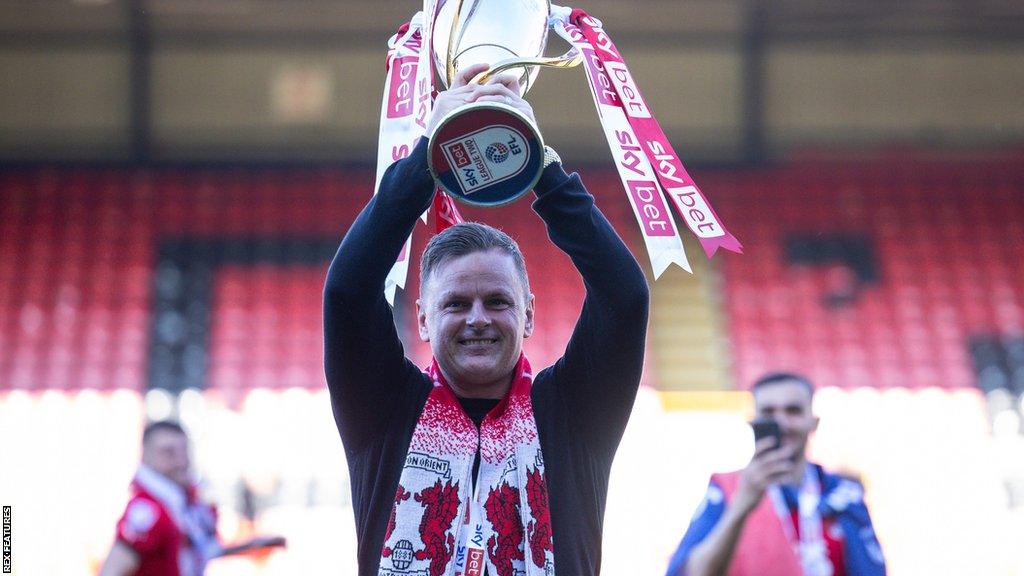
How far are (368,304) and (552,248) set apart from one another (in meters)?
7.14

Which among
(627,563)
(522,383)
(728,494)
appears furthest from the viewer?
(627,563)

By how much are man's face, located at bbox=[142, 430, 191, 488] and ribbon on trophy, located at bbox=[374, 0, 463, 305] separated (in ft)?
7.06

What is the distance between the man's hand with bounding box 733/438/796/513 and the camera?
2777 millimetres

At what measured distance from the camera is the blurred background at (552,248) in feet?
24.1

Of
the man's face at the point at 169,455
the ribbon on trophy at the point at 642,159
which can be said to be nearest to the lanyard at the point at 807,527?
the ribbon on trophy at the point at 642,159

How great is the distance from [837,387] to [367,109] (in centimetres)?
390

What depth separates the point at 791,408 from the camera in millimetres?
3420

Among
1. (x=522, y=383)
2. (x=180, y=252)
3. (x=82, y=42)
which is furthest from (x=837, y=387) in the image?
(x=522, y=383)

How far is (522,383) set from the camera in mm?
1801

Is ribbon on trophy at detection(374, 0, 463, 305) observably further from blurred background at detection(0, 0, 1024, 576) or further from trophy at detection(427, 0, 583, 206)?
blurred background at detection(0, 0, 1024, 576)

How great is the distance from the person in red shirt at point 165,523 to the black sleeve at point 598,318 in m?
2.28

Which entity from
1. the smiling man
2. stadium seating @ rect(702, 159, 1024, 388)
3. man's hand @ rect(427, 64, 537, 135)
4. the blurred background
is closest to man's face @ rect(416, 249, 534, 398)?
the smiling man

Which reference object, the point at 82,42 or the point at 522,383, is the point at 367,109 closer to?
the point at 82,42

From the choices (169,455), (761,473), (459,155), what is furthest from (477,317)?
(169,455)
